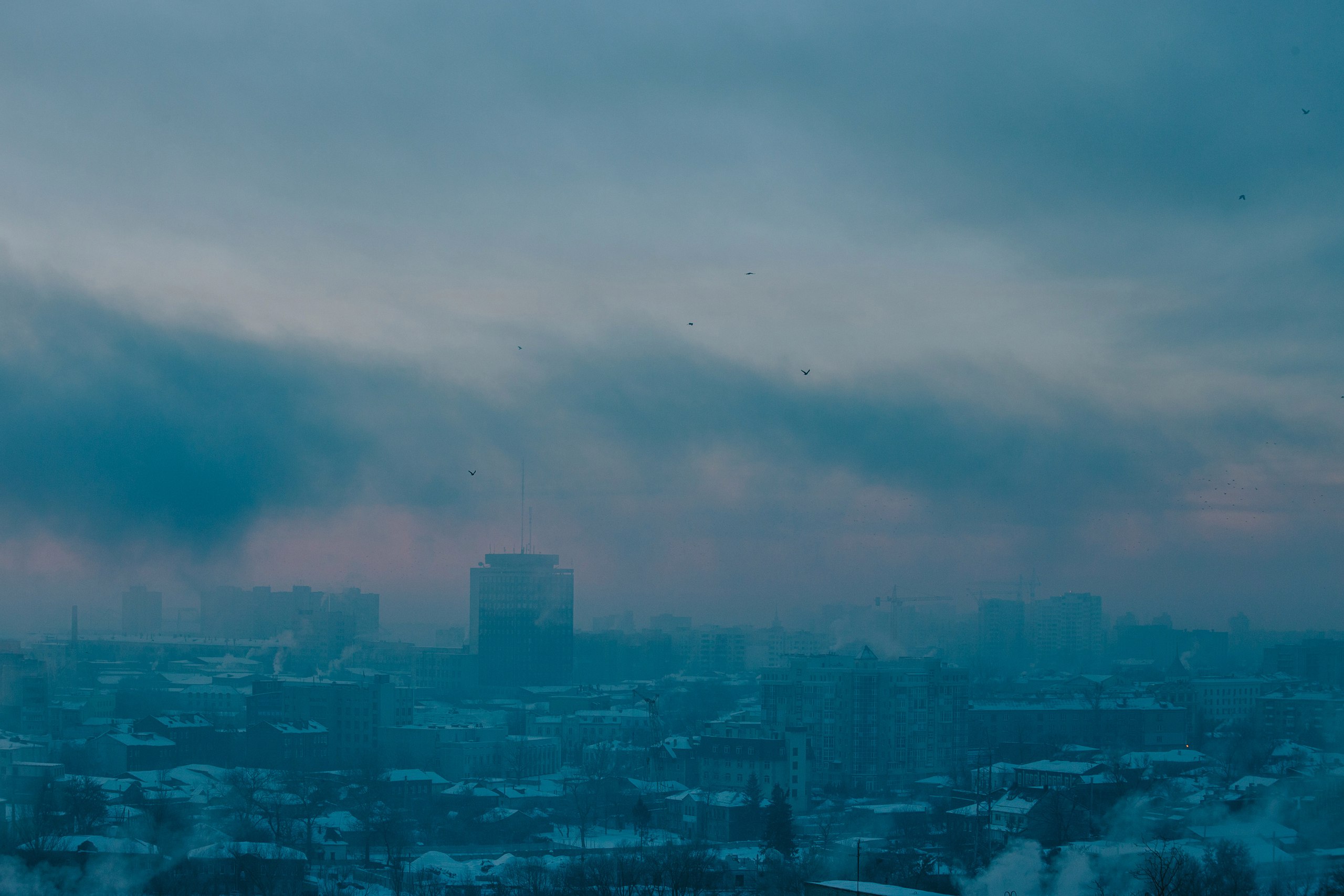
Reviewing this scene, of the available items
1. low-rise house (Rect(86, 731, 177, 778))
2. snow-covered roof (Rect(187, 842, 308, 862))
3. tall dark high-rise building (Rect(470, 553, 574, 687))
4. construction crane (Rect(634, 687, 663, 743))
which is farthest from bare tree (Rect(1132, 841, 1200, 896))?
tall dark high-rise building (Rect(470, 553, 574, 687))

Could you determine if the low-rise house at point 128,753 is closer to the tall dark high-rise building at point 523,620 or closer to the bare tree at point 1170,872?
the bare tree at point 1170,872

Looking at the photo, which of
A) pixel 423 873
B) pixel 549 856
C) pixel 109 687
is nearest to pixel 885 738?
pixel 549 856

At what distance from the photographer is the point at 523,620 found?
49.7m

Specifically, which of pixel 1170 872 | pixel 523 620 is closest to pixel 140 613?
pixel 523 620

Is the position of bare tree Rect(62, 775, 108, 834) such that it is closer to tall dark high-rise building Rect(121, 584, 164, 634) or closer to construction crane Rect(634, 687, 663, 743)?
construction crane Rect(634, 687, 663, 743)

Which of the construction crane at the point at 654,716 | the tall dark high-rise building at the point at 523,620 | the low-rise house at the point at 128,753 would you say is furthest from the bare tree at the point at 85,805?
the tall dark high-rise building at the point at 523,620

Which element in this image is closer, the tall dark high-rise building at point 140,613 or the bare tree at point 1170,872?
the bare tree at point 1170,872

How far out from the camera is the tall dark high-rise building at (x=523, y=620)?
49031mm

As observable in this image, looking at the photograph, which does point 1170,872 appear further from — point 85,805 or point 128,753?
point 128,753

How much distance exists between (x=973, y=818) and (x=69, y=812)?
11.8 meters

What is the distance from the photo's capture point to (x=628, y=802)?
23688mm

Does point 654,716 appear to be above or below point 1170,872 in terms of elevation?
above

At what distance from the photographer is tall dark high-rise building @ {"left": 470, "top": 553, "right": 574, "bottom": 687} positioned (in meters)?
49.0

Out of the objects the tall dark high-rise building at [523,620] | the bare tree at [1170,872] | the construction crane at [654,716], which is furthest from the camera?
the tall dark high-rise building at [523,620]
